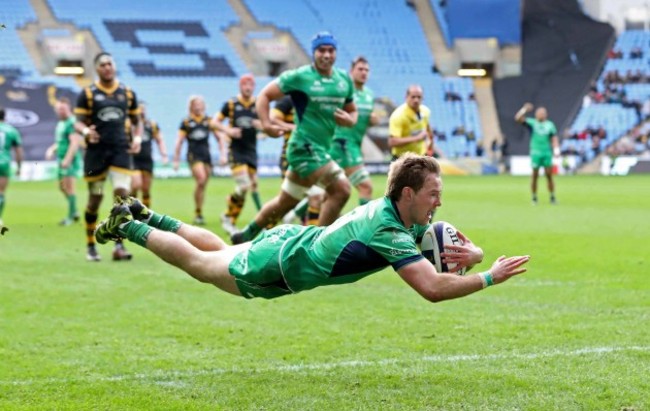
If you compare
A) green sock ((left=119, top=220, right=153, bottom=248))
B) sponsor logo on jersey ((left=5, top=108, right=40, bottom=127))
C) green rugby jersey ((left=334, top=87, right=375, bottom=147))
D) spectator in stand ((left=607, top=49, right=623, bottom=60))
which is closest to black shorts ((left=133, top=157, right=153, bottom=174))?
green rugby jersey ((left=334, top=87, right=375, bottom=147))

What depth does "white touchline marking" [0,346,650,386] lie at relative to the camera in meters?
6.18

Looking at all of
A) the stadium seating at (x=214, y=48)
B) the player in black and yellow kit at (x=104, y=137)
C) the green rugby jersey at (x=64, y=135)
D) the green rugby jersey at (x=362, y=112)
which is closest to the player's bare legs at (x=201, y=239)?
the player in black and yellow kit at (x=104, y=137)

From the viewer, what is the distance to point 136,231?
23.0ft

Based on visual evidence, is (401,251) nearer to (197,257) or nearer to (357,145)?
(197,257)

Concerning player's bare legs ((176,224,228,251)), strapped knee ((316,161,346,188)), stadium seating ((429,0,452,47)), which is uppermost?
stadium seating ((429,0,452,47))

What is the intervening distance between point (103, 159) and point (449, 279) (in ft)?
25.6

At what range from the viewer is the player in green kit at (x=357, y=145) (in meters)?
14.8

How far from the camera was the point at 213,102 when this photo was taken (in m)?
51.9

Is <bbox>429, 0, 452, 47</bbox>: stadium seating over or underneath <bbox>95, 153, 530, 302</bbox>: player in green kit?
over

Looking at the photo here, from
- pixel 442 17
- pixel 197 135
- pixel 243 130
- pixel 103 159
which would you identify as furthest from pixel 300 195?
pixel 442 17

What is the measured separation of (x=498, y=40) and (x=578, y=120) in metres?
7.07

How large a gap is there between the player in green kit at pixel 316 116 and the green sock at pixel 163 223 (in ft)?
14.4

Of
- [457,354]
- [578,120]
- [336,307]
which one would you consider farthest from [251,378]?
[578,120]

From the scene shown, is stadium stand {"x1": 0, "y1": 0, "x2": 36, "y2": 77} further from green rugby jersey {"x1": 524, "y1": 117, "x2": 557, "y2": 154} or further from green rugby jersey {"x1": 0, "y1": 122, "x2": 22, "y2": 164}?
green rugby jersey {"x1": 0, "y1": 122, "x2": 22, "y2": 164}
